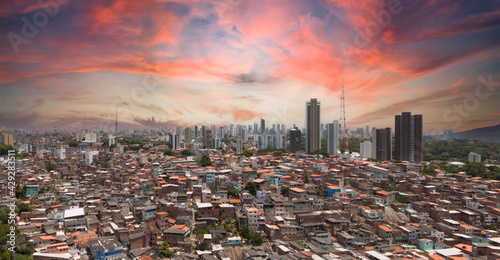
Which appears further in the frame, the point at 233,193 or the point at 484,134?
the point at 484,134

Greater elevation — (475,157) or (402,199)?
(475,157)

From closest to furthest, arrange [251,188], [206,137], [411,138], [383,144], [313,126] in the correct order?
[251,188]
[411,138]
[383,144]
[313,126]
[206,137]

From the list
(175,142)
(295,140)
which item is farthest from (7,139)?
(295,140)

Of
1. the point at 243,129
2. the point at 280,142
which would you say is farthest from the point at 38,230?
the point at 243,129

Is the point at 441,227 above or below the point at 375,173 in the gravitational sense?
below

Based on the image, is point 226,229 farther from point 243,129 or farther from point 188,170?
point 243,129

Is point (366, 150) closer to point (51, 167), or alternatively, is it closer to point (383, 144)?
point (383, 144)
